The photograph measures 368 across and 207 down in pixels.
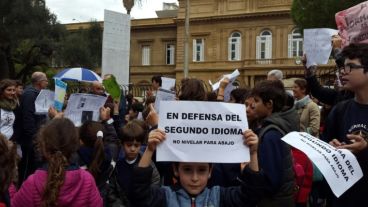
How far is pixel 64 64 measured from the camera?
38469mm

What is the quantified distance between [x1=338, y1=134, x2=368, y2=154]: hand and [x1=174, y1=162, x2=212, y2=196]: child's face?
0.83 m

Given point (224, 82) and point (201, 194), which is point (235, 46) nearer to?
point (224, 82)

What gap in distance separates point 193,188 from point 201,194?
0.08m

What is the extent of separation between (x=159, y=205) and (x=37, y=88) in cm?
584

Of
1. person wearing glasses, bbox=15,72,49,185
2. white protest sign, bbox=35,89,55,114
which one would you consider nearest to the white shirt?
person wearing glasses, bbox=15,72,49,185

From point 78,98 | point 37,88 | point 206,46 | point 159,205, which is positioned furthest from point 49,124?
point 206,46

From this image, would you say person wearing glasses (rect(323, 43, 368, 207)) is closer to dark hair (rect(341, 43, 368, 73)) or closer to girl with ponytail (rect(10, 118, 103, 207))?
dark hair (rect(341, 43, 368, 73))

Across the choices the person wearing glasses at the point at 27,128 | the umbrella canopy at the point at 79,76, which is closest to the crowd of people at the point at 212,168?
the person wearing glasses at the point at 27,128

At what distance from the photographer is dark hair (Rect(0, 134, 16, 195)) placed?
3143mm

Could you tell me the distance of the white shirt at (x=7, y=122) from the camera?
7535mm

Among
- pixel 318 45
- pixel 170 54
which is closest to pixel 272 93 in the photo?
pixel 318 45

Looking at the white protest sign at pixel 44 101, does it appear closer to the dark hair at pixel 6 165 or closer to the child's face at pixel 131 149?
the child's face at pixel 131 149

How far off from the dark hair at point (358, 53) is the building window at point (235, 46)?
43.4 metres

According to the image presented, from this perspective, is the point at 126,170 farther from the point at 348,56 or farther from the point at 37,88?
the point at 37,88
